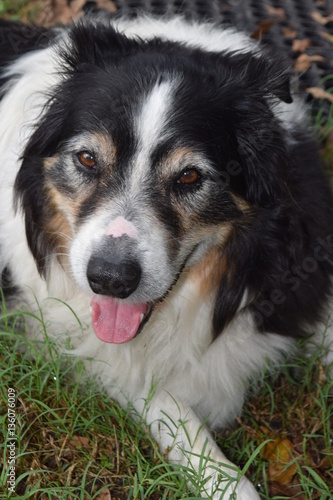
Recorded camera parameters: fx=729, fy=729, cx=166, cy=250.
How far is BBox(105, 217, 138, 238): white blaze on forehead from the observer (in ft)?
8.98

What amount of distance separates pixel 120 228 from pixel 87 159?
36 cm

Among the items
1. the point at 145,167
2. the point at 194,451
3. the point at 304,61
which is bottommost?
the point at 194,451

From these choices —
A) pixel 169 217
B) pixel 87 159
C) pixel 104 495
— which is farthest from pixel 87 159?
pixel 104 495

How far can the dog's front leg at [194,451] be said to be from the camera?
9.91 ft

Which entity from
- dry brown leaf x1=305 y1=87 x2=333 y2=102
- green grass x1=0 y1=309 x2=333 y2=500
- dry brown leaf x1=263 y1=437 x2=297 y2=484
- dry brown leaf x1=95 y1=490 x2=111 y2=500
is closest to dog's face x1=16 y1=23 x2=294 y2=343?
green grass x1=0 y1=309 x2=333 y2=500

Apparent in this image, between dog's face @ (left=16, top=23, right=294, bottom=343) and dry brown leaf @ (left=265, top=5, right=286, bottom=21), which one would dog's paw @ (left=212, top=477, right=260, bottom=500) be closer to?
dog's face @ (left=16, top=23, right=294, bottom=343)

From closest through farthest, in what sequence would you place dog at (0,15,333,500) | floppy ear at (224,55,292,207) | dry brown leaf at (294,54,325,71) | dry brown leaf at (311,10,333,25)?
dog at (0,15,333,500)
floppy ear at (224,55,292,207)
dry brown leaf at (294,54,325,71)
dry brown leaf at (311,10,333,25)

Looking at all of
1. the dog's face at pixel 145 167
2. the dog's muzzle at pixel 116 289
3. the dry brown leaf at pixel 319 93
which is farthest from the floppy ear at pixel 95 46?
the dry brown leaf at pixel 319 93

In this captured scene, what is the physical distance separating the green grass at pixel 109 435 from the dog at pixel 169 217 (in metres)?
0.11

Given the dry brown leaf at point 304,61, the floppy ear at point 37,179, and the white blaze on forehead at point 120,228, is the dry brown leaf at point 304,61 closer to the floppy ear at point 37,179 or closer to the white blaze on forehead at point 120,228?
the floppy ear at point 37,179

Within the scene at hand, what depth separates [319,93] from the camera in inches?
186

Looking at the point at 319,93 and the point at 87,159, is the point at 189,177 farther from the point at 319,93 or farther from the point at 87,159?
the point at 319,93

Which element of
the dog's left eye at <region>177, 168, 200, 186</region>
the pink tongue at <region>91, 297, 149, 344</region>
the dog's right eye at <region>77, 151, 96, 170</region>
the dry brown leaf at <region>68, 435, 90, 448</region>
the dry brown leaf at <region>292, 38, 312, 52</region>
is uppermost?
the dry brown leaf at <region>292, 38, 312, 52</region>

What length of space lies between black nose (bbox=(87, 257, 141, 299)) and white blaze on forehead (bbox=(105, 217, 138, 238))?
0.34 ft
